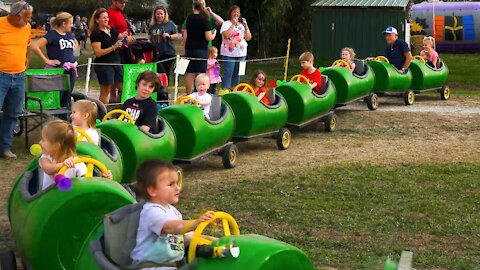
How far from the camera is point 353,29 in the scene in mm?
25469

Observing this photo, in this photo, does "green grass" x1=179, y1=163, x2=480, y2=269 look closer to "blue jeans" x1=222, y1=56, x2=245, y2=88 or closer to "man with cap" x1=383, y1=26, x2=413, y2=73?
"blue jeans" x1=222, y1=56, x2=245, y2=88

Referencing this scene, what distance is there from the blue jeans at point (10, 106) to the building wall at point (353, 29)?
16068 mm

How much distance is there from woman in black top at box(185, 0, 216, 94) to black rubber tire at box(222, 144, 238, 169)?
3475 millimetres

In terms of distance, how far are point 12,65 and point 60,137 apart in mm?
4787

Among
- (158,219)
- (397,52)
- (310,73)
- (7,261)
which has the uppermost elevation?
(397,52)

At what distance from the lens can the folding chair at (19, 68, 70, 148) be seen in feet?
36.0

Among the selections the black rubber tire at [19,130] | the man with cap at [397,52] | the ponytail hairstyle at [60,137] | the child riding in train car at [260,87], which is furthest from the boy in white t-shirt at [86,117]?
the man with cap at [397,52]

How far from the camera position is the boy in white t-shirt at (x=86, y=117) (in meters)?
Answer: 6.92

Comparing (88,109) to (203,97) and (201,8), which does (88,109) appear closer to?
(203,97)

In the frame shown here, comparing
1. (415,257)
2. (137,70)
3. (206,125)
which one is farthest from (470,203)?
(137,70)

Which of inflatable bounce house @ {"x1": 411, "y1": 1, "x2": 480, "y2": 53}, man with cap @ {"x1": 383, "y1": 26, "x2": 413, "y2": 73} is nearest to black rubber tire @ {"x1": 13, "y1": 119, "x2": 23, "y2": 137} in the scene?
man with cap @ {"x1": 383, "y1": 26, "x2": 413, "y2": 73}

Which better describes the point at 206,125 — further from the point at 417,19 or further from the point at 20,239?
the point at 417,19

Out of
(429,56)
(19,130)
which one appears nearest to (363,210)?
(19,130)

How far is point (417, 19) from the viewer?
36125 mm
